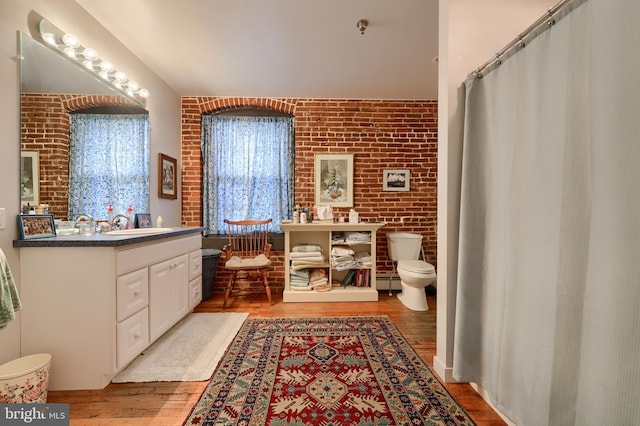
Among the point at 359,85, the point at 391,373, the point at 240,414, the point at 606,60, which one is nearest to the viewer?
the point at 606,60

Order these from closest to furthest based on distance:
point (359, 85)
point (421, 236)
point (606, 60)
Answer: point (606, 60), point (359, 85), point (421, 236)

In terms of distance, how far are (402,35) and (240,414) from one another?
9.39 ft

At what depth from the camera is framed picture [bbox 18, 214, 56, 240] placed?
1.42 m

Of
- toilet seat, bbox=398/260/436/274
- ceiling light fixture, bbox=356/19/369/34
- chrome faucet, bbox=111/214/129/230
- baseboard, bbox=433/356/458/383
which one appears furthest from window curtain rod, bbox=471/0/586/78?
chrome faucet, bbox=111/214/129/230

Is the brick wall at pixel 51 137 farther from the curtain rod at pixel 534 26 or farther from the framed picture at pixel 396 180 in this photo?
the framed picture at pixel 396 180

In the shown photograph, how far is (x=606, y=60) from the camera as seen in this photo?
0.81m

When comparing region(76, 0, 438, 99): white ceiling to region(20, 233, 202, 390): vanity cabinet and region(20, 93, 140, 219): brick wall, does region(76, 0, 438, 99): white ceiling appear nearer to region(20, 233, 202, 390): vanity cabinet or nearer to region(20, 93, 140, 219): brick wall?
region(20, 93, 140, 219): brick wall

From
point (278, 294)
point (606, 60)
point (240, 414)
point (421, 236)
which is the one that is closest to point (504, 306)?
point (606, 60)

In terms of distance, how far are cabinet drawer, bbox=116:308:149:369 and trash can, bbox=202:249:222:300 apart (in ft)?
4.13

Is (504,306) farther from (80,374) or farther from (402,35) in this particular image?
(80,374)

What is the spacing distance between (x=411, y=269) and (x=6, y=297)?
9.34ft

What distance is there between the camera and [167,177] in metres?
2.93

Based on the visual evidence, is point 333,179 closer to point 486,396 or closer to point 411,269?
point 411,269

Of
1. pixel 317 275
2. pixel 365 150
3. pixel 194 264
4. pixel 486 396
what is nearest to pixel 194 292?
pixel 194 264
